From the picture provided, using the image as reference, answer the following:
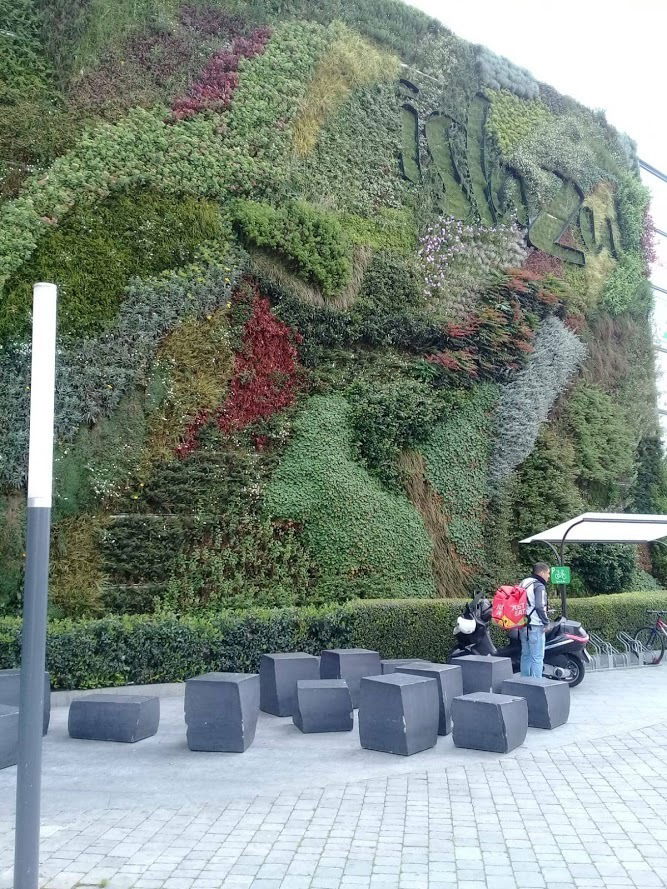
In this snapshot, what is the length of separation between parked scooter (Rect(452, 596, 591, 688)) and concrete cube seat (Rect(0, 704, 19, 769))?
19.0 feet

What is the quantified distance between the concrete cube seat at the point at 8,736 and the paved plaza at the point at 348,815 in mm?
179

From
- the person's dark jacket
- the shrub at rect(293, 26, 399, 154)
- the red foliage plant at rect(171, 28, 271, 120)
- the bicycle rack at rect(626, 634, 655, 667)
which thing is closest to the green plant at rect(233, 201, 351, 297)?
the shrub at rect(293, 26, 399, 154)

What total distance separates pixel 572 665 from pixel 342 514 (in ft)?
13.7

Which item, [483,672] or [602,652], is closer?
[483,672]

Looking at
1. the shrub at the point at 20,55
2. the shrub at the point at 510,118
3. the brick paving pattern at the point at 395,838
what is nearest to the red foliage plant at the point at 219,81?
the shrub at the point at 20,55

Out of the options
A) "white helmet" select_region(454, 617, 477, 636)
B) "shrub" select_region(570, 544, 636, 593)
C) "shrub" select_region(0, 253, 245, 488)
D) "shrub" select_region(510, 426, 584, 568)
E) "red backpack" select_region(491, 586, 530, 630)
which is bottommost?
"white helmet" select_region(454, 617, 477, 636)

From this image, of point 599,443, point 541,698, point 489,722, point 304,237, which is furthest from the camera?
point 599,443

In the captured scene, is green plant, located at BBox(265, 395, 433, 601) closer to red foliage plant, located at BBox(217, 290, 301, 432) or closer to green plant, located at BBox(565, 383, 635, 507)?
red foliage plant, located at BBox(217, 290, 301, 432)

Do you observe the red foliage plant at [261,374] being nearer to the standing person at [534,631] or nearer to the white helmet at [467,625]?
the white helmet at [467,625]

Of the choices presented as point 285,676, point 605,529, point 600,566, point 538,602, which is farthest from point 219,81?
point 600,566

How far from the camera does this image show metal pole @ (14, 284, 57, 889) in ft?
13.0

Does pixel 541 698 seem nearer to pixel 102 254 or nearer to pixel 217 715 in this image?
pixel 217 715

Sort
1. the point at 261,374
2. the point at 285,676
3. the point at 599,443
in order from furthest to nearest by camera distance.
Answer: the point at 599,443
the point at 261,374
the point at 285,676

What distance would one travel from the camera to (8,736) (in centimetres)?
664
